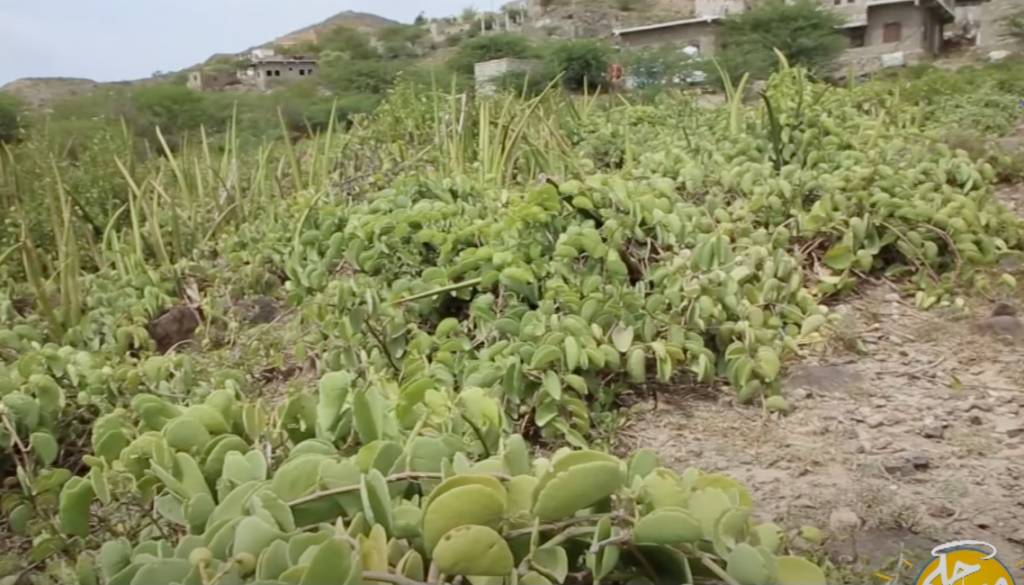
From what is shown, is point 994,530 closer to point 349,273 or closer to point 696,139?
point 349,273

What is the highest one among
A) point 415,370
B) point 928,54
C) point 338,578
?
point 928,54

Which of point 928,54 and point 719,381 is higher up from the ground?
point 928,54

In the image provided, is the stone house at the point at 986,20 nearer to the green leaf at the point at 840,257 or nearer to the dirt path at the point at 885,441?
the green leaf at the point at 840,257

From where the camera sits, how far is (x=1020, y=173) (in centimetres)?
292

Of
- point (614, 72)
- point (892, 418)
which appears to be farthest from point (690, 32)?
point (892, 418)

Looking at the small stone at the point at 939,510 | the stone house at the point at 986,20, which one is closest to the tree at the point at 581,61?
the stone house at the point at 986,20

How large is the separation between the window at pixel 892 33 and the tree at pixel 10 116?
14.5 feet

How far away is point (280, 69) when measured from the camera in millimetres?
4039

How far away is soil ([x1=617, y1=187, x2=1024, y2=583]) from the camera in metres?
1.13

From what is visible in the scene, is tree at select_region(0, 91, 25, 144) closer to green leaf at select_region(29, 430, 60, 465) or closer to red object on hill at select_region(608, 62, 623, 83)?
green leaf at select_region(29, 430, 60, 465)

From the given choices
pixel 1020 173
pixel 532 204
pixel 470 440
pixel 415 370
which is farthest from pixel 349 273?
pixel 1020 173

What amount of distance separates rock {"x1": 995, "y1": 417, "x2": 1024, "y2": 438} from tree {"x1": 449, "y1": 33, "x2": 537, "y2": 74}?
10.7 ft

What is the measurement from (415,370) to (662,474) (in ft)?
2.67

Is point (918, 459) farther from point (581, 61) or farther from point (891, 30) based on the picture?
point (891, 30)
